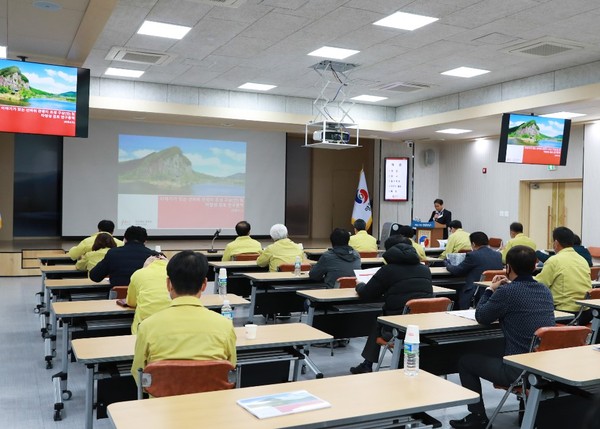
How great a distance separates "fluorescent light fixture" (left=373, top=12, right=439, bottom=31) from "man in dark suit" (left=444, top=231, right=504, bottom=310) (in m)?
2.46

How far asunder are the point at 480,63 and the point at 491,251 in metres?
3.43

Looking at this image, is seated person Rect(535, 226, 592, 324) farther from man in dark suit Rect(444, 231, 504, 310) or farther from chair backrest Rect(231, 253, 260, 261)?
chair backrest Rect(231, 253, 260, 261)

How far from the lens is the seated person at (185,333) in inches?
96.2

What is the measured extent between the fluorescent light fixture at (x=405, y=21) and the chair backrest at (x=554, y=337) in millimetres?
4209

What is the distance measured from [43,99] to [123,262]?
2118 millimetres

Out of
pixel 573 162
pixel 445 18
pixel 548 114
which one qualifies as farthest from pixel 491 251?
pixel 573 162

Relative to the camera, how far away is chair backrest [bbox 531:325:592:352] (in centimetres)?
320

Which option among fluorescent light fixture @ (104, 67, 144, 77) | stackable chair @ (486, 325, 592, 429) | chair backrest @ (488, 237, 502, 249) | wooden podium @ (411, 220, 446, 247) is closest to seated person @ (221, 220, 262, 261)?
fluorescent light fixture @ (104, 67, 144, 77)

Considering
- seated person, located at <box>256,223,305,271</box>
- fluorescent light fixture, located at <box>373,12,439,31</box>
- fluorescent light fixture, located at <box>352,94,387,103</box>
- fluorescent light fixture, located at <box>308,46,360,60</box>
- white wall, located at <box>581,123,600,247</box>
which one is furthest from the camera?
fluorescent light fixture, located at <box>352,94,387,103</box>

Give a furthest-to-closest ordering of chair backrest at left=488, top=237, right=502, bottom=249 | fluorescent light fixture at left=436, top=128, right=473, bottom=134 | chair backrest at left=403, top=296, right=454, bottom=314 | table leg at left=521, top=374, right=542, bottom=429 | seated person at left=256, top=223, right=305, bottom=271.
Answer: fluorescent light fixture at left=436, top=128, right=473, bottom=134 < chair backrest at left=488, top=237, right=502, bottom=249 < seated person at left=256, top=223, right=305, bottom=271 < chair backrest at left=403, top=296, right=454, bottom=314 < table leg at left=521, top=374, right=542, bottom=429

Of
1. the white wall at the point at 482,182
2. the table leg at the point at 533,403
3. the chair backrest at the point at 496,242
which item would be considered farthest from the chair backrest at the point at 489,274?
the white wall at the point at 482,182

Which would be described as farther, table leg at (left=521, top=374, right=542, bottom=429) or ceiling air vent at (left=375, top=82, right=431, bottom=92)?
ceiling air vent at (left=375, top=82, right=431, bottom=92)

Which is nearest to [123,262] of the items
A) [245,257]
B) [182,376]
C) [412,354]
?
[245,257]

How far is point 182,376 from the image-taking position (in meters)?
2.35
